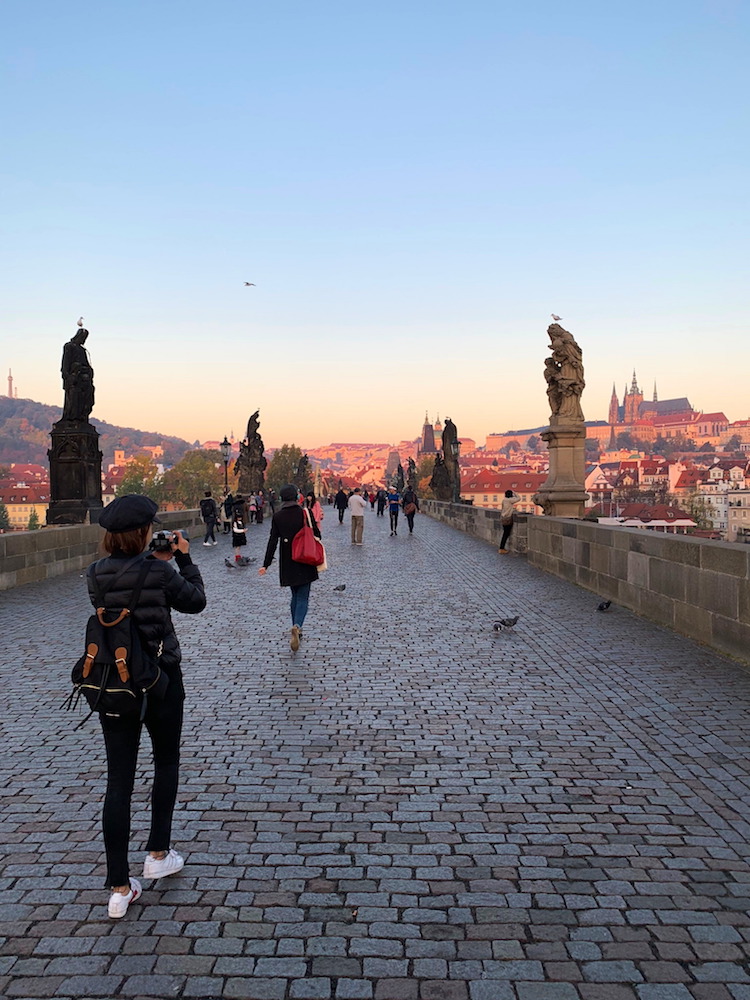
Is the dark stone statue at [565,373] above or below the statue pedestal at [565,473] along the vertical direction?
above

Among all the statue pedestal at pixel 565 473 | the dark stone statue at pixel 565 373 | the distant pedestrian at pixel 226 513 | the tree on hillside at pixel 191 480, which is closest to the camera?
the dark stone statue at pixel 565 373

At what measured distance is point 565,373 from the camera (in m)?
16.1

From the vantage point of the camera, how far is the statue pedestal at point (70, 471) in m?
17.3

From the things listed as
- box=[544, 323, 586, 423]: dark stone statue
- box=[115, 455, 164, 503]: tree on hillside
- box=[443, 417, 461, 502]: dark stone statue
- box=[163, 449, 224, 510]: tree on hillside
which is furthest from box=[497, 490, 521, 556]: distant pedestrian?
box=[115, 455, 164, 503]: tree on hillside

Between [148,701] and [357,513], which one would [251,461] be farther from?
[148,701]

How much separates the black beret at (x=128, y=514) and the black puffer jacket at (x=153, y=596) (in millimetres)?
123

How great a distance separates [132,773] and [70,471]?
50.1 feet

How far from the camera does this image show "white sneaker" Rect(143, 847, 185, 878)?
3279 mm

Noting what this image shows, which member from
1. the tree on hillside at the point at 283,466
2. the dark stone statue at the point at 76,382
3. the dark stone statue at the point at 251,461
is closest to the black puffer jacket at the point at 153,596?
the dark stone statue at the point at 76,382

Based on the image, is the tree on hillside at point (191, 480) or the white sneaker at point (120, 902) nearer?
the white sneaker at point (120, 902)

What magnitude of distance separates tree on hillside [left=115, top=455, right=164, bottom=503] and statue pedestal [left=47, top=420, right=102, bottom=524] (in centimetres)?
11878

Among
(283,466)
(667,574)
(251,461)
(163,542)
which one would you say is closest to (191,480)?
(283,466)

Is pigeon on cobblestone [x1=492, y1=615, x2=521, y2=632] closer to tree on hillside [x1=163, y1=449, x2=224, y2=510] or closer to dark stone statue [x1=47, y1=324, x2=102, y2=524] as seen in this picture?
dark stone statue [x1=47, y1=324, x2=102, y2=524]

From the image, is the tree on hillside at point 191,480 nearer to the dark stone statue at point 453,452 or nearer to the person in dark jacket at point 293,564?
the dark stone statue at point 453,452
